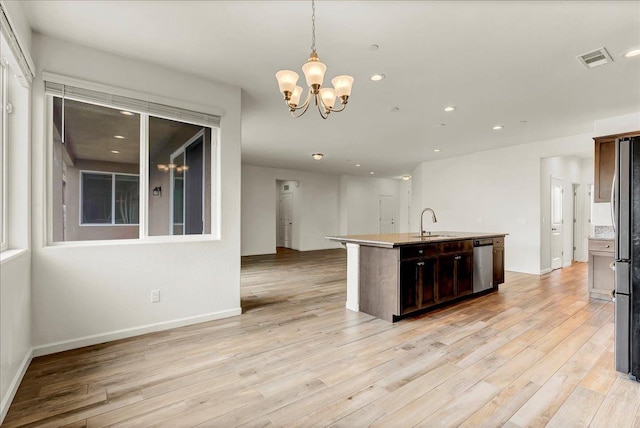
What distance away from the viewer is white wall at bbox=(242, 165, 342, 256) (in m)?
9.15

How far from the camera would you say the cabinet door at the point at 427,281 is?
3.66 m

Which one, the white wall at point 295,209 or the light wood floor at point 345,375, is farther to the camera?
the white wall at point 295,209

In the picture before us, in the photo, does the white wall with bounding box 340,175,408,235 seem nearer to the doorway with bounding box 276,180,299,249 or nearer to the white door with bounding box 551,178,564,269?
the doorway with bounding box 276,180,299,249

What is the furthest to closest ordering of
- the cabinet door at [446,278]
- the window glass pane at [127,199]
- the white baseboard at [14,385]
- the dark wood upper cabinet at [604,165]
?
the dark wood upper cabinet at [604,165], the cabinet door at [446,278], the window glass pane at [127,199], the white baseboard at [14,385]

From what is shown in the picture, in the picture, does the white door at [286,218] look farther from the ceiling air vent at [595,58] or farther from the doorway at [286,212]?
the ceiling air vent at [595,58]

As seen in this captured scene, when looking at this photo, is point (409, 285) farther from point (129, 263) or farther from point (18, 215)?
point (18, 215)

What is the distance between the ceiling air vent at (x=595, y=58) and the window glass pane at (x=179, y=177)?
3858mm

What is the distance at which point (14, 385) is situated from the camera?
2.09 meters

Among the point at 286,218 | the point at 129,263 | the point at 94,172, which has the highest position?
the point at 94,172

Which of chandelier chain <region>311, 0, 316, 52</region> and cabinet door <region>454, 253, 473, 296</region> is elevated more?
chandelier chain <region>311, 0, 316, 52</region>

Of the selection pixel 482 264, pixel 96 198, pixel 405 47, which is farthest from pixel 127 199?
pixel 482 264

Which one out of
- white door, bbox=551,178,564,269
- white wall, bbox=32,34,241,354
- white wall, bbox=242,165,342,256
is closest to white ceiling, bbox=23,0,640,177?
white wall, bbox=32,34,241,354

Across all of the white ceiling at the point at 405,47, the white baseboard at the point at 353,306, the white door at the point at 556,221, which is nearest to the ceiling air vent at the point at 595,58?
the white ceiling at the point at 405,47

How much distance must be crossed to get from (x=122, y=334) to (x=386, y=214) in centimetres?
1043
